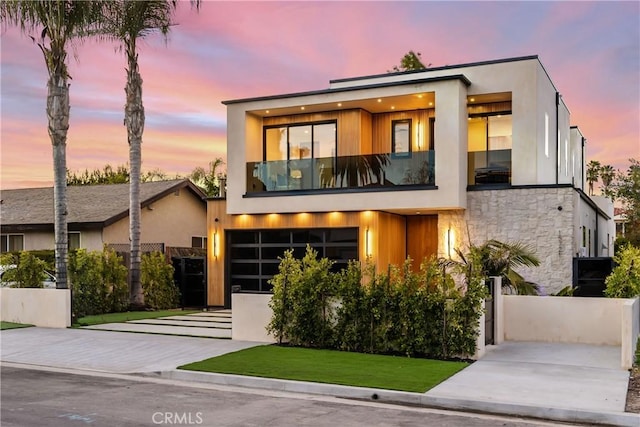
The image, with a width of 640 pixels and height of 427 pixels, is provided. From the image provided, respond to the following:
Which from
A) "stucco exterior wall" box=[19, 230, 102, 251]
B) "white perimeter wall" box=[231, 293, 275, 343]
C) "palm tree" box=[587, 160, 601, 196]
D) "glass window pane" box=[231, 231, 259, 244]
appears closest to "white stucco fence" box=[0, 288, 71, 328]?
"white perimeter wall" box=[231, 293, 275, 343]

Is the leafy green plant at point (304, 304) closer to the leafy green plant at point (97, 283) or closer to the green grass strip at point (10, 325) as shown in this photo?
the green grass strip at point (10, 325)

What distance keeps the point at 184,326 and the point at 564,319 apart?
9.38m

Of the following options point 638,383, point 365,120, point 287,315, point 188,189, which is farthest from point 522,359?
point 188,189

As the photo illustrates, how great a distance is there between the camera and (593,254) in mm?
26000

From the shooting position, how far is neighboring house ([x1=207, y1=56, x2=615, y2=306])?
63.6 feet

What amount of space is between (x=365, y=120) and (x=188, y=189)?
12.1 m

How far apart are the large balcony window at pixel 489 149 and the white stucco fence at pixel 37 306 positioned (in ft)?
39.8

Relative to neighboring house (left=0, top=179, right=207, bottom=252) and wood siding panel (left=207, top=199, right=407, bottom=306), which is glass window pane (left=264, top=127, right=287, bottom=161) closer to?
wood siding panel (left=207, top=199, right=407, bottom=306)

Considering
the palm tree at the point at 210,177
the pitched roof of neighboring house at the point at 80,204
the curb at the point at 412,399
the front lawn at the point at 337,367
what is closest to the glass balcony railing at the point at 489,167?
the front lawn at the point at 337,367

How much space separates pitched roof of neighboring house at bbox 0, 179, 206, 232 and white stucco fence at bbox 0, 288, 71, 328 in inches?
262

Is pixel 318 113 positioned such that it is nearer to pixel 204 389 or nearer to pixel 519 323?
pixel 519 323

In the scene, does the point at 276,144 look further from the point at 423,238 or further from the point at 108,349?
the point at 108,349

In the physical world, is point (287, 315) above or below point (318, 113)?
below

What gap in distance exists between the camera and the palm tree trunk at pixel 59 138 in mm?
18969
